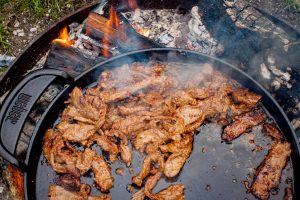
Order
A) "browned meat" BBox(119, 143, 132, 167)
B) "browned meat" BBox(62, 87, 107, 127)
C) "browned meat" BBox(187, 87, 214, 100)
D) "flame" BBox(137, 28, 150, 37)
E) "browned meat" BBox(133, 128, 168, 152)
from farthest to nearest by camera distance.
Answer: "flame" BBox(137, 28, 150, 37) < "browned meat" BBox(187, 87, 214, 100) < "browned meat" BBox(62, 87, 107, 127) < "browned meat" BBox(133, 128, 168, 152) < "browned meat" BBox(119, 143, 132, 167)

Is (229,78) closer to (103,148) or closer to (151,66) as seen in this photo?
(151,66)

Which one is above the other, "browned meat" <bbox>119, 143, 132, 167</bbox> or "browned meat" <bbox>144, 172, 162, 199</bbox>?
"browned meat" <bbox>119, 143, 132, 167</bbox>

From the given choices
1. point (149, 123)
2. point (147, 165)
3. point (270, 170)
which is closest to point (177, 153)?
point (147, 165)

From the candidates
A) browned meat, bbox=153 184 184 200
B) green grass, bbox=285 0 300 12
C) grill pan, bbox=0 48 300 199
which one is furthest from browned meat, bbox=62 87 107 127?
green grass, bbox=285 0 300 12

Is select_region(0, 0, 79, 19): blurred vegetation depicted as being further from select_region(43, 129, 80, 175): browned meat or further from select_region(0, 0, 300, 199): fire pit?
select_region(43, 129, 80, 175): browned meat

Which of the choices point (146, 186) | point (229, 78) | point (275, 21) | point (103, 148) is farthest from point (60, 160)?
point (275, 21)

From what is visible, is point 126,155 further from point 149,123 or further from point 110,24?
point 110,24
